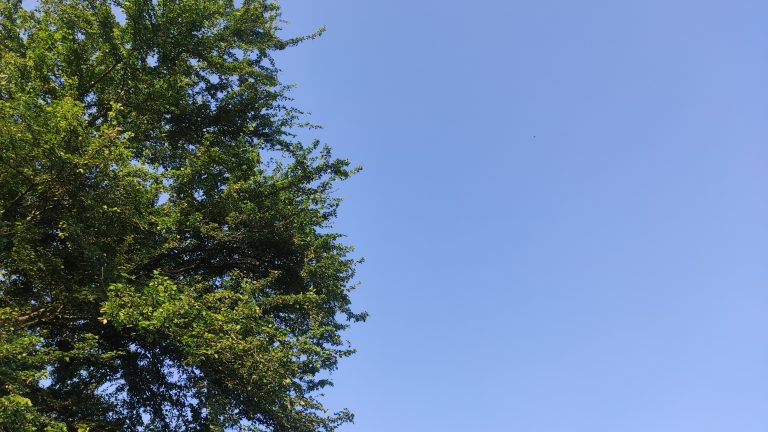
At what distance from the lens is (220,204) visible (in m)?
9.54

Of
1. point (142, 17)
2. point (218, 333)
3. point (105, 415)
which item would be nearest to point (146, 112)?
point (142, 17)

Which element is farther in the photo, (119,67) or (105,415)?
(119,67)

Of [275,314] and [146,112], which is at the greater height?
[146,112]

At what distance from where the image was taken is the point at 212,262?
10.5m

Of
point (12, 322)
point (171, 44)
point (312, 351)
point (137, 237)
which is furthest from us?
point (171, 44)

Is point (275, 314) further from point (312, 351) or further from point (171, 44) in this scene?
point (171, 44)

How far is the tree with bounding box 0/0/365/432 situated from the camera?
736 cm

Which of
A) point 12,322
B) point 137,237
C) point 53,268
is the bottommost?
point 12,322

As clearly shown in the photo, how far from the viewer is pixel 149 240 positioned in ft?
28.8

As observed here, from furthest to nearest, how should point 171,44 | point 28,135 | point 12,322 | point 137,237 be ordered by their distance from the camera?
point 171,44 → point 137,237 → point 12,322 → point 28,135

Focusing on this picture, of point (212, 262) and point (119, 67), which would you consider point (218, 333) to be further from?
point (119, 67)

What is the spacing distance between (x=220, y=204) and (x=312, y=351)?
3476 mm

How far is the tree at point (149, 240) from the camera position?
7363 millimetres

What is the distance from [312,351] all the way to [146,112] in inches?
246
